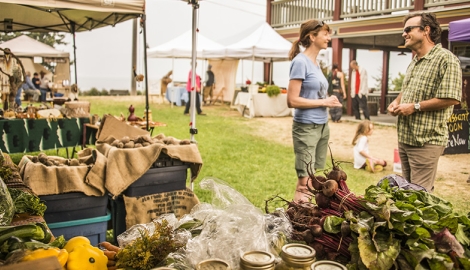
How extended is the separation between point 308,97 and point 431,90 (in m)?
1.00

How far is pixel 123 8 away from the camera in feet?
16.8

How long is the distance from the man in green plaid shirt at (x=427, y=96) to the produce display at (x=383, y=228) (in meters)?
1.31

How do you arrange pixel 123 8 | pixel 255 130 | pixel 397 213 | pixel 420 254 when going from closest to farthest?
pixel 420 254 < pixel 397 213 < pixel 123 8 < pixel 255 130

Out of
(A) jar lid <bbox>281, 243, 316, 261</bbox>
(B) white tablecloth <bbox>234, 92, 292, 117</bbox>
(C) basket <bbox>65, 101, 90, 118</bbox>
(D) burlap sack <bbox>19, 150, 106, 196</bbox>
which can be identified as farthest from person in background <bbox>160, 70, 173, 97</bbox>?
(A) jar lid <bbox>281, 243, 316, 261</bbox>

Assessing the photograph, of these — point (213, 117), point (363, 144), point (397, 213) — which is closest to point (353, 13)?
point (213, 117)

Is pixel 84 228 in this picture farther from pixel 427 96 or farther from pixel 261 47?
pixel 261 47

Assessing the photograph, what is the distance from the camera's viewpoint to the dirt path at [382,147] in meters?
6.79

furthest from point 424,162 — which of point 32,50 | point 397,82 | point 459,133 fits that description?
point 397,82

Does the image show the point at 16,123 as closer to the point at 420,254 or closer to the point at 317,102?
the point at 317,102

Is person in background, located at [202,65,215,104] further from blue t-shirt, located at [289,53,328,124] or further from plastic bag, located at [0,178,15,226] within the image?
plastic bag, located at [0,178,15,226]

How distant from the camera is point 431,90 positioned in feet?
11.0

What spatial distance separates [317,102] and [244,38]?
13.2 meters

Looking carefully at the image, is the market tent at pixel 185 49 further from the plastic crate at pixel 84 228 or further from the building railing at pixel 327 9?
the plastic crate at pixel 84 228

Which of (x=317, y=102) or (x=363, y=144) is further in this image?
(x=363, y=144)
